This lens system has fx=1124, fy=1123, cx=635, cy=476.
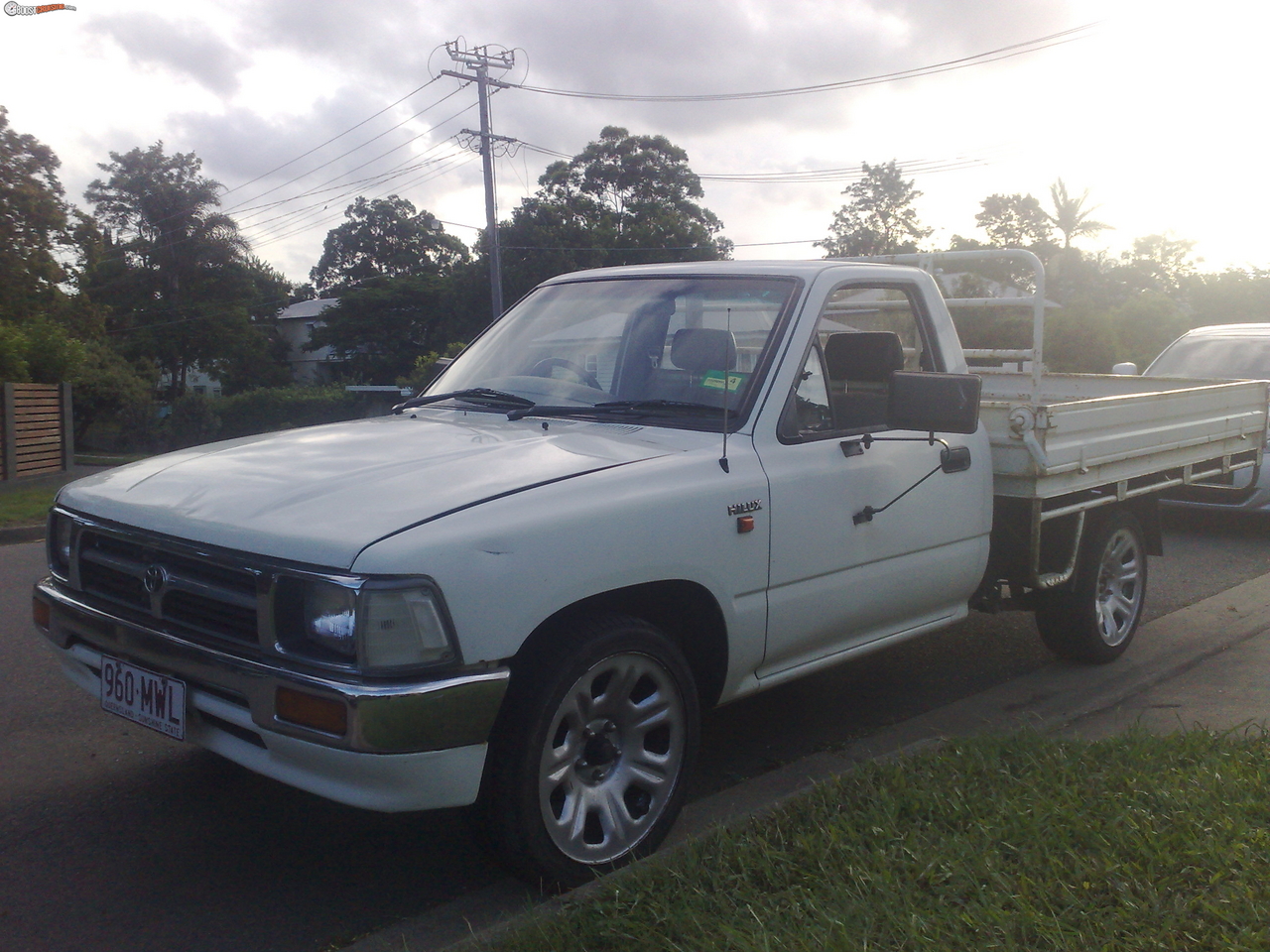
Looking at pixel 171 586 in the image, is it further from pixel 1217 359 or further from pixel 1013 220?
pixel 1013 220

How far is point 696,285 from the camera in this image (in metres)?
4.28

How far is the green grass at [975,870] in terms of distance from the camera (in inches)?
103

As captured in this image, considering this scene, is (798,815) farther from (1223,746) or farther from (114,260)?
(114,260)

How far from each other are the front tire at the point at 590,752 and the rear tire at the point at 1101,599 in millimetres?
2611

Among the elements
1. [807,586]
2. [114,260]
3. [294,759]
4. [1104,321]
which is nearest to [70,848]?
[294,759]

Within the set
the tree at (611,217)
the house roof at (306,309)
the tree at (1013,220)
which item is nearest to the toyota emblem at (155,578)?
the tree at (611,217)

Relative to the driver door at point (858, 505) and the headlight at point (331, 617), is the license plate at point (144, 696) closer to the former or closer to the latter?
the headlight at point (331, 617)

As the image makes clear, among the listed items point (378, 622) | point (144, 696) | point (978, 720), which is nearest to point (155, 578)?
point (144, 696)

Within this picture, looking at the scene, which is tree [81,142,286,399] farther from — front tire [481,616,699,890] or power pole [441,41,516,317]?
front tire [481,616,699,890]

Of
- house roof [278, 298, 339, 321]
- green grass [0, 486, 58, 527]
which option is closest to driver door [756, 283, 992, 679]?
green grass [0, 486, 58, 527]

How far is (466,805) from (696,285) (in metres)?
2.20

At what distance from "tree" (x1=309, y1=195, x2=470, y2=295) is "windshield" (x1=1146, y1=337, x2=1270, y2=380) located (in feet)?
208

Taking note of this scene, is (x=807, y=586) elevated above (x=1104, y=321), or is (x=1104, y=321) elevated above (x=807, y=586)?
(x=1104, y=321)

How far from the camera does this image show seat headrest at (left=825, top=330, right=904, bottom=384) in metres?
4.21
